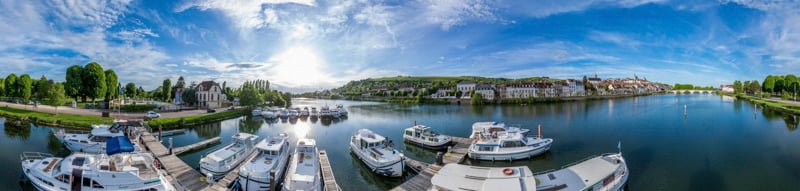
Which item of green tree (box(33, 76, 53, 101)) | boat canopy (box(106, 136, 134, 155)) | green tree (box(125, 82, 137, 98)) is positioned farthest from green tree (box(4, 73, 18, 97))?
boat canopy (box(106, 136, 134, 155))

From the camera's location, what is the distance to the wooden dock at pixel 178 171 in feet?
48.7

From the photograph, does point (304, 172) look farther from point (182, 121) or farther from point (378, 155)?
point (182, 121)

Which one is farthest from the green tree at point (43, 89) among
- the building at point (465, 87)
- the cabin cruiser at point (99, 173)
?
the building at point (465, 87)

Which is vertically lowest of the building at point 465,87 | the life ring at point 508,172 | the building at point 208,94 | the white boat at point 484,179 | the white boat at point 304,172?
the white boat at point 304,172

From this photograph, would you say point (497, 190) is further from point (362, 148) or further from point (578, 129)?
point (578, 129)

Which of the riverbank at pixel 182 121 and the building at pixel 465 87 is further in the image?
the building at pixel 465 87

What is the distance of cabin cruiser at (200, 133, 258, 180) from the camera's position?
16.8m

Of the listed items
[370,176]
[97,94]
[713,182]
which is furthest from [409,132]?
[97,94]

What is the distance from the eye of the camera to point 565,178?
12.6 meters

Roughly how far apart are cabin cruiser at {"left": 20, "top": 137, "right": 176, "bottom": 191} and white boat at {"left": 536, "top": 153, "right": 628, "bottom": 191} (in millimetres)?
15696

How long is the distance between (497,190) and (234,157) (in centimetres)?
1532

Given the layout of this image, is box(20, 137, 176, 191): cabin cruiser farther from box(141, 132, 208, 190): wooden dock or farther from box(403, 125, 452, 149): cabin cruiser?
box(403, 125, 452, 149): cabin cruiser

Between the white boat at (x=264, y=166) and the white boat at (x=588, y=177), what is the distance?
1148 centimetres

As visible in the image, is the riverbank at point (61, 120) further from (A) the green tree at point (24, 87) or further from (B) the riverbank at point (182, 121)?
(A) the green tree at point (24, 87)
